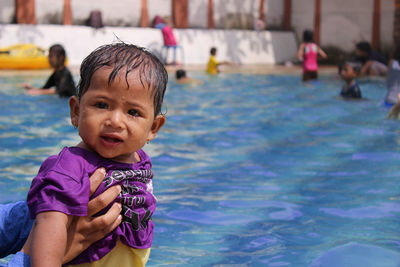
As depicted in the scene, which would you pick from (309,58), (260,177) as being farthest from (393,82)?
(309,58)

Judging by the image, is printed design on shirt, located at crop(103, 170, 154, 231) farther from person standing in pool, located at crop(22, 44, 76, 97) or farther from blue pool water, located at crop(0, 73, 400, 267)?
person standing in pool, located at crop(22, 44, 76, 97)

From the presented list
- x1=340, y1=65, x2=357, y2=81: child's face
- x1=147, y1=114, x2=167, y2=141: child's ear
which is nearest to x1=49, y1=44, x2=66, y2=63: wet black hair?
x1=340, y1=65, x2=357, y2=81: child's face

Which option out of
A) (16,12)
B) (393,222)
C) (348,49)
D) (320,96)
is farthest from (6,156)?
(348,49)

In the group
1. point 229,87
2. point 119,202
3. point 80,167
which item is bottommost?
point 229,87

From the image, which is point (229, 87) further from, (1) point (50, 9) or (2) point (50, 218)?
(2) point (50, 218)

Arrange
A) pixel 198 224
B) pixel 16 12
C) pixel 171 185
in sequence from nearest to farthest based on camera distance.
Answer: pixel 198 224 → pixel 171 185 → pixel 16 12

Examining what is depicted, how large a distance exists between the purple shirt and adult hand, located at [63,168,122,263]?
0.09 feet

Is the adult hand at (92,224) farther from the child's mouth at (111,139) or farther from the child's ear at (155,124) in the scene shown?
→ the child's ear at (155,124)

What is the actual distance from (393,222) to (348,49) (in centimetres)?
1945

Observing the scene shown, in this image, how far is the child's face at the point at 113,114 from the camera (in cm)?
198

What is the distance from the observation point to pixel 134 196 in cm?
210

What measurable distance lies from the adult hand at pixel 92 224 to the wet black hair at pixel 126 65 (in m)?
0.34


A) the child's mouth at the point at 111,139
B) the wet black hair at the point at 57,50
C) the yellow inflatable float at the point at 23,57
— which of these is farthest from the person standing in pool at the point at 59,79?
the child's mouth at the point at 111,139

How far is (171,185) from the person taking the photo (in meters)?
4.63
